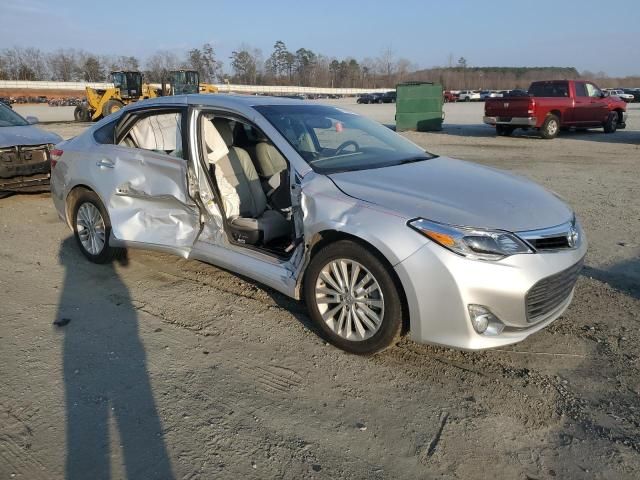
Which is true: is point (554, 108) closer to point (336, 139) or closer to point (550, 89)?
point (550, 89)

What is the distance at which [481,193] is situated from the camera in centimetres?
345

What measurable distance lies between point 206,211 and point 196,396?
1742mm

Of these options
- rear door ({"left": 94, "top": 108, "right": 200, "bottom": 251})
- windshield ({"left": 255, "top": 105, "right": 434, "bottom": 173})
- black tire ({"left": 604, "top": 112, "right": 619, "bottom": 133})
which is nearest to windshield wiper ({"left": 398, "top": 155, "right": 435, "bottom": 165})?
windshield ({"left": 255, "top": 105, "right": 434, "bottom": 173})

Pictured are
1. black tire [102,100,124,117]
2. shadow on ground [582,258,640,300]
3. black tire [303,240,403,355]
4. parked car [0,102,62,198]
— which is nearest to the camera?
black tire [303,240,403,355]

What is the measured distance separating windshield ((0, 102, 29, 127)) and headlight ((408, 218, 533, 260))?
8271 millimetres

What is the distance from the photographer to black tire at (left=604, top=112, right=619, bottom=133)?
64.8 feet

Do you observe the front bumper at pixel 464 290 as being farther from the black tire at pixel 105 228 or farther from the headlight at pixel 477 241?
the black tire at pixel 105 228

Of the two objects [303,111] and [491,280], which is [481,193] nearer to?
[491,280]

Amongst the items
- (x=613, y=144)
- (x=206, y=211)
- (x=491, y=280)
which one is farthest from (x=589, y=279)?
(x=613, y=144)

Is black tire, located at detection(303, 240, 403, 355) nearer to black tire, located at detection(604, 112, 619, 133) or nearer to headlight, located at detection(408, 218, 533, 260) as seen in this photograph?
headlight, located at detection(408, 218, 533, 260)

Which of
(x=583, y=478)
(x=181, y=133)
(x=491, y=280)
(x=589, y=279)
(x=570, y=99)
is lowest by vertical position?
(x=583, y=478)

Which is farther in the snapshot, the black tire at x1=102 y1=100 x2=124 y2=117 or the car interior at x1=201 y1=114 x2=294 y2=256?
the black tire at x1=102 y1=100 x2=124 y2=117

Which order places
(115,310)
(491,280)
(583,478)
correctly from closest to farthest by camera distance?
(583,478), (491,280), (115,310)

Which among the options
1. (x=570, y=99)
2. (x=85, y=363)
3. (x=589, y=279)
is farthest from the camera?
(x=570, y=99)
